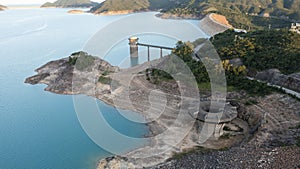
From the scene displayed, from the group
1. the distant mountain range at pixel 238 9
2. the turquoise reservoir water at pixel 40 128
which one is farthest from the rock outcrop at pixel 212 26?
the turquoise reservoir water at pixel 40 128

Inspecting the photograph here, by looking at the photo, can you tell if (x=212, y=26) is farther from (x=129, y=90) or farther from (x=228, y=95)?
(x=228, y=95)

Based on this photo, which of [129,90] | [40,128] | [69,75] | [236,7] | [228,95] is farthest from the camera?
[236,7]

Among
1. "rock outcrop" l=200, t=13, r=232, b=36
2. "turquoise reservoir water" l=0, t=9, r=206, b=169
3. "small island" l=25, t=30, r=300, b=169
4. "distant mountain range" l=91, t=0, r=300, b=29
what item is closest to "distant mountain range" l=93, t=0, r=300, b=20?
"distant mountain range" l=91, t=0, r=300, b=29

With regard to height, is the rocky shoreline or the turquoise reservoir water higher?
the rocky shoreline

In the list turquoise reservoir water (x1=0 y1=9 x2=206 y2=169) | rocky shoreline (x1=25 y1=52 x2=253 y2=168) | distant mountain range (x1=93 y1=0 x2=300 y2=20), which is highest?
distant mountain range (x1=93 y1=0 x2=300 y2=20)

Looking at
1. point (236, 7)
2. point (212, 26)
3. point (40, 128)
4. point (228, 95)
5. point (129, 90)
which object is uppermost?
point (236, 7)

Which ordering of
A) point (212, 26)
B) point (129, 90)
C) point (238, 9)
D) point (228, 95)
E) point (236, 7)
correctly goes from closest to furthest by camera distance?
point (228, 95)
point (129, 90)
point (212, 26)
point (238, 9)
point (236, 7)

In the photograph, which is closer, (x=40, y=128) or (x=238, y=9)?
(x=40, y=128)

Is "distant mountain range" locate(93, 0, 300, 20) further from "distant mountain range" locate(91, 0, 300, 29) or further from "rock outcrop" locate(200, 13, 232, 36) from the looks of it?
"rock outcrop" locate(200, 13, 232, 36)

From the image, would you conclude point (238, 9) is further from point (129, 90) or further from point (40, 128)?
point (40, 128)

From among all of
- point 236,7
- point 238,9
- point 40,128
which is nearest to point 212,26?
point 238,9

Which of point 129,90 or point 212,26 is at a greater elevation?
point 212,26

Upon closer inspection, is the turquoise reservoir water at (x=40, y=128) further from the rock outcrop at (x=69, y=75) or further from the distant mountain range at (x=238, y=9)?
the distant mountain range at (x=238, y=9)

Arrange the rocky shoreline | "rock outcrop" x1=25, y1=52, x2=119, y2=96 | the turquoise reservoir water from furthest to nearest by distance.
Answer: "rock outcrop" x1=25, y1=52, x2=119, y2=96 → the rocky shoreline → the turquoise reservoir water
